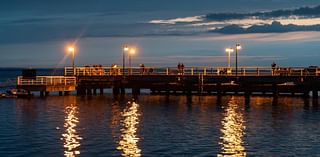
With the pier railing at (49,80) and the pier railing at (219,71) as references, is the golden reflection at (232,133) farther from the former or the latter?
the pier railing at (49,80)

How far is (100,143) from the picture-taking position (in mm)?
35281

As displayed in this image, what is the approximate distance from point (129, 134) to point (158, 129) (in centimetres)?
321

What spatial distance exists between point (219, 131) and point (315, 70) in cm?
3681

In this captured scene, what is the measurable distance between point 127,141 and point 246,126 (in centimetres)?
1147

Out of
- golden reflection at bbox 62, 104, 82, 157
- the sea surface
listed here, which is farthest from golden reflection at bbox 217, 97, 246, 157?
golden reflection at bbox 62, 104, 82, 157

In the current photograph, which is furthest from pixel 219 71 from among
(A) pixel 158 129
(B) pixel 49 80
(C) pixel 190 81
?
(A) pixel 158 129

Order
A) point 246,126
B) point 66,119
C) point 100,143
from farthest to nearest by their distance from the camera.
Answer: point 66,119 < point 246,126 < point 100,143

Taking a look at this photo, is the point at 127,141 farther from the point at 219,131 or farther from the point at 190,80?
the point at 190,80

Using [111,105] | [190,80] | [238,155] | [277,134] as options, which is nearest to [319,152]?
[238,155]

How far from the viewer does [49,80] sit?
258 feet

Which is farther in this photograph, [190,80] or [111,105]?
[190,80]

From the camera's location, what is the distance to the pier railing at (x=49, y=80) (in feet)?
248

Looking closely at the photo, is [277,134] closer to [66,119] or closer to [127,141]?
[127,141]

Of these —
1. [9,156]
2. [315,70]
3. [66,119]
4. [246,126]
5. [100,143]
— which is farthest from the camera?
[315,70]
